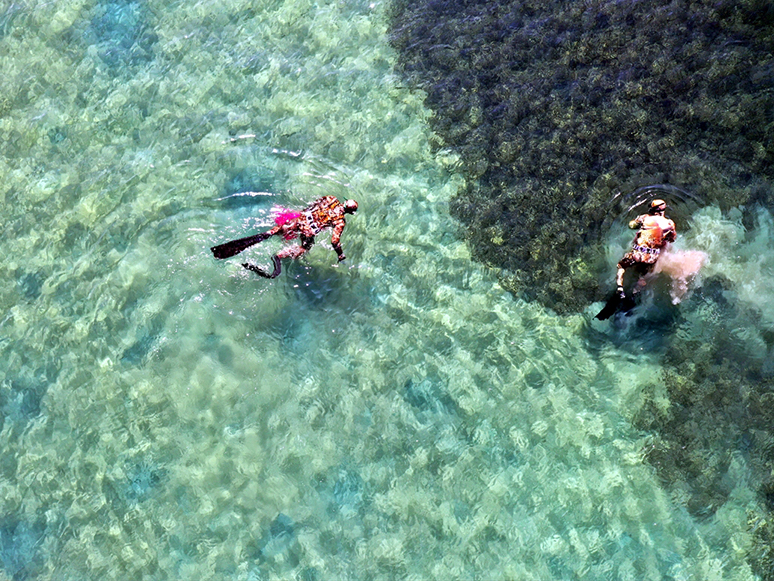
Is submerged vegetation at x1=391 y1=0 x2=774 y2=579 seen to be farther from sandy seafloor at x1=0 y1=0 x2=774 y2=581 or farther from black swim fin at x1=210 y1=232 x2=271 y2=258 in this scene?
black swim fin at x1=210 y1=232 x2=271 y2=258

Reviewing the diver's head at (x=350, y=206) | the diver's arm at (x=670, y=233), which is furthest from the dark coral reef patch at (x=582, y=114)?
the diver's head at (x=350, y=206)

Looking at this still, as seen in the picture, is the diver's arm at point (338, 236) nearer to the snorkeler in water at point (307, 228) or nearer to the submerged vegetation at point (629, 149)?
the snorkeler in water at point (307, 228)

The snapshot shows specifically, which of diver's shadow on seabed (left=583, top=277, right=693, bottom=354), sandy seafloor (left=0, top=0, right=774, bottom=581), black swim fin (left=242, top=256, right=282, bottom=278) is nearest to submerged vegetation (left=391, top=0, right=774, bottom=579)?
diver's shadow on seabed (left=583, top=277, right=693, bottom=354)

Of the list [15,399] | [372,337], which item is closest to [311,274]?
[372,337]

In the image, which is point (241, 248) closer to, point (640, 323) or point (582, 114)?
point (640, 323)

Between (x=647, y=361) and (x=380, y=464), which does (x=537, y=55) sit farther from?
(x=380, y=464)

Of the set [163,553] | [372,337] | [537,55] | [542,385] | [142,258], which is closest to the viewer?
[163,553]

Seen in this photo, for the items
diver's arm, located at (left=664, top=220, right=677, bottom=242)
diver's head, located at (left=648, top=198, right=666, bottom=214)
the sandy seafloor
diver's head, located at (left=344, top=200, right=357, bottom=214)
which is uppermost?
diver's head, located at (left=648, top=198, right=666, bottom=214)
